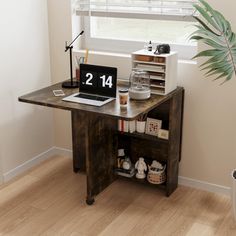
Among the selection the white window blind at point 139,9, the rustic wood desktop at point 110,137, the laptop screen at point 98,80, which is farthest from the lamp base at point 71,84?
the white window blind at point 139,9

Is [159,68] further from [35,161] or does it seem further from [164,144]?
[35,161]

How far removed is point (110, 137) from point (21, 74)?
0.82m

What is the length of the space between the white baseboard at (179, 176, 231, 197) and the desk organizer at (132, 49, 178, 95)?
0.74 meters

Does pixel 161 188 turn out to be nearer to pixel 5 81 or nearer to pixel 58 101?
pixel 58 101

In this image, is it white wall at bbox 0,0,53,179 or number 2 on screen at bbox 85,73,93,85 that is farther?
white wall at bbox 0,0,53,179

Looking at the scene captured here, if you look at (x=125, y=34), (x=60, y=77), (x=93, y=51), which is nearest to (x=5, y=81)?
(x=60, y=77)

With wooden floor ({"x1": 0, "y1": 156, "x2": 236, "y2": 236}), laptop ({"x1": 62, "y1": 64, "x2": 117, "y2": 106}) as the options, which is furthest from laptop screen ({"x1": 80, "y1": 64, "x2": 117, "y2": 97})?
wooden floor ({"x1": 0, "y1": 156, "x2": 236, "y2": 236})

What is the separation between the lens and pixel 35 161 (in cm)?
340

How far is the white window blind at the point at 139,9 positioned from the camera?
2855 mm

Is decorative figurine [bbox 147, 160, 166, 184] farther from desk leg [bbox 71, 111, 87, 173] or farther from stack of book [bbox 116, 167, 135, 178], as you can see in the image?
desk leg [bbox 71, 111, 87, 173]

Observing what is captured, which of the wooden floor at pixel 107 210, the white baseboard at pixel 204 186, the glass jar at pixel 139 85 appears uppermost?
the glass jar at pixel 139 85

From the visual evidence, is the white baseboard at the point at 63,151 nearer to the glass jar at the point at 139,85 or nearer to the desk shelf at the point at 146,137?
the desk shelf at the point at 146,137

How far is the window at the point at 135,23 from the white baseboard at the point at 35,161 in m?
0.93

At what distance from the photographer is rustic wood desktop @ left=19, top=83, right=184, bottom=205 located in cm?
255
